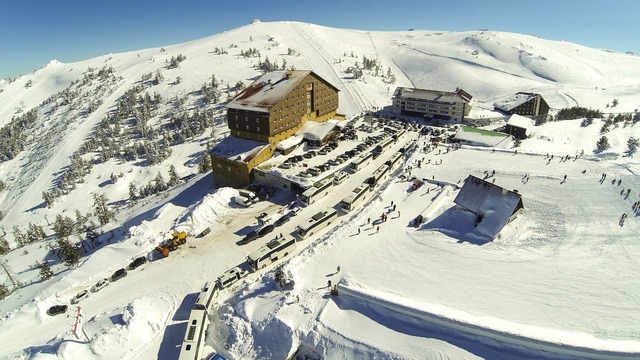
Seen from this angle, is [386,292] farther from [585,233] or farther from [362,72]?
[362,72]

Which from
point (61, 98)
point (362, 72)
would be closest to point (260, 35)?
point (362, 72)

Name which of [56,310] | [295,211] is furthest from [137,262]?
[295,211]

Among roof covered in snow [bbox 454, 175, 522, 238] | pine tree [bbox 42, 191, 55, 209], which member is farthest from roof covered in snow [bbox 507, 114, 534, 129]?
pine tree [bbox 42, 191, 55, 209]

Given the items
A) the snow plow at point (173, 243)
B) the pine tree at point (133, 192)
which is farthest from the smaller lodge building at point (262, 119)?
the pine tree at point (133, 192)

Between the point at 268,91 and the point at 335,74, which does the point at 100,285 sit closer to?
the point at 268,91

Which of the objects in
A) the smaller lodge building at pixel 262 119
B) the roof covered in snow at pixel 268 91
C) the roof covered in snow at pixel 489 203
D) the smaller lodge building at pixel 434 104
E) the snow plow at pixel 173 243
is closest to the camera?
the roof covered in snow at pixel 489 203

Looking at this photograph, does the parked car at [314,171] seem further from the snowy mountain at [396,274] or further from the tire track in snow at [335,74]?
the tire track in snow at [335,74]
